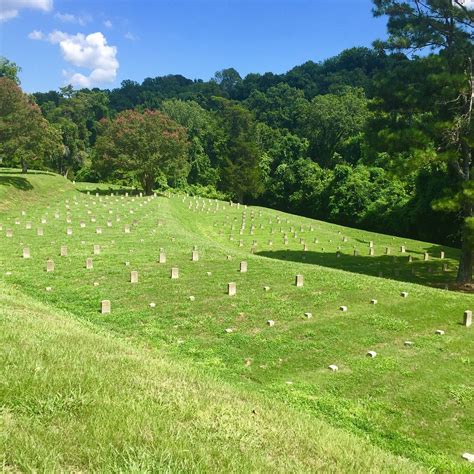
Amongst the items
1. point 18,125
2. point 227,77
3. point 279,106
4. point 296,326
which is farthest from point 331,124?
point 227,77

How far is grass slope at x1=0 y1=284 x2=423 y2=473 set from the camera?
350 centimetres

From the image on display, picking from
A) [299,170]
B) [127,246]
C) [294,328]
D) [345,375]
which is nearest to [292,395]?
[345,375]

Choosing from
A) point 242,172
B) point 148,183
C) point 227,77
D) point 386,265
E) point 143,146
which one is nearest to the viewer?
point 386,265

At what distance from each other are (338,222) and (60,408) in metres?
48.1

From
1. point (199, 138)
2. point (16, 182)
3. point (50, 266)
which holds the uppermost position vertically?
point (199, 138)

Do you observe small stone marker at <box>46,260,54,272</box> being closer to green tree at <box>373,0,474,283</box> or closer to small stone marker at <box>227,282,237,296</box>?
small stone marker at <box>227,282,237,296</box>

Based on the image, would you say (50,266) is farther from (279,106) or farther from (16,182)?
(279,106)

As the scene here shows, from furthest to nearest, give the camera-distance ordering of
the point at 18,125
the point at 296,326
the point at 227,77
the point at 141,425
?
the point at 227,77 → the point at 18,125 → the point at 296,326 → the point at 141,425

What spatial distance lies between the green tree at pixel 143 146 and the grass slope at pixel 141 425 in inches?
1762

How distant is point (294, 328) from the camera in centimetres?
1041

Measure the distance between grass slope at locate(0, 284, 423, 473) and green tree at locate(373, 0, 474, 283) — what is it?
14460 millimetres

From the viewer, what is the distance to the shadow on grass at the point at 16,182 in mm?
38616

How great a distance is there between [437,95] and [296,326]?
40.7 feet

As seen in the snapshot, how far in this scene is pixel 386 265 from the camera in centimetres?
2303
